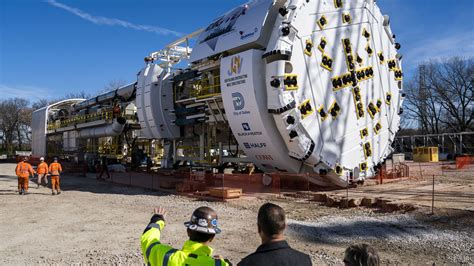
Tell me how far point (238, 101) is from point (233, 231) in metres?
5.45

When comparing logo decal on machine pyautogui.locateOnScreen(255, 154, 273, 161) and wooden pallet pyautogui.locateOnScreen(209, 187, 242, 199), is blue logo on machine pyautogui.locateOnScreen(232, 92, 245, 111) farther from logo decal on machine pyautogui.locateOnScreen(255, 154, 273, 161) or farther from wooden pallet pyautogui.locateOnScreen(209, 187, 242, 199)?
wooden pallet pyautogui.locateOnScreen(209, 187, 242, 199)

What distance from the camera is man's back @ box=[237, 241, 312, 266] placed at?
7.71ft

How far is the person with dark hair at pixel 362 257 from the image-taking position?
90.7 inches

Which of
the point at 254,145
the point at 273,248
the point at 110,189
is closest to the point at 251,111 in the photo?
the point at 254,145

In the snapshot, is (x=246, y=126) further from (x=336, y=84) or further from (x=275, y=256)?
(x=275, y=256)

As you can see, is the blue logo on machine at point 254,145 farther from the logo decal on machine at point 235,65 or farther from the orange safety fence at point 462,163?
the orange safety fence at point 462,163

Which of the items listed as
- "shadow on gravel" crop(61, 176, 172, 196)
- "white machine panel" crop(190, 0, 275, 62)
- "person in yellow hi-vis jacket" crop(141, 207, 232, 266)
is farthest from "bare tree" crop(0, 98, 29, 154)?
"person in yellow hi-vis jacket" crop(141, 207, 232, 266)

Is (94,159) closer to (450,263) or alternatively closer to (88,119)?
(88,119)

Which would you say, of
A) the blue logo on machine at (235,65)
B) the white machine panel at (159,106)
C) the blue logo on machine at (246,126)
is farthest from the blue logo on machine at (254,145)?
the white machine panel at (159,106)

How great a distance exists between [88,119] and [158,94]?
10.5 meters

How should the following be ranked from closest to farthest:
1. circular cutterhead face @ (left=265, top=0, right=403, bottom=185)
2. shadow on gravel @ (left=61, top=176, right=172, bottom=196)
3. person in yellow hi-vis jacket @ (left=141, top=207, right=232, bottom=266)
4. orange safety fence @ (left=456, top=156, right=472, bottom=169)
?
person in yellow hi-vis jacket @ (left=141, top=207, right=232, bottom=266), circular cutterhead face @ (left=265, top=0, right=403, bottom=185), shadow on gravel @ (left=61, top=176, right=172, bottom=196), orange safety fence @ (left=456, top=156, right=472, bottom=169)

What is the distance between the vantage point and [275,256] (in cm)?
236

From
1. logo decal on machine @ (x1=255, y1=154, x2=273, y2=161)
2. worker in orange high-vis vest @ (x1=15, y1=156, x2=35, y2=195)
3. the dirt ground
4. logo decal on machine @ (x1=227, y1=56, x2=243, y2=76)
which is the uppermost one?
logo decal on machine @ (x1=227, y1=56, x2=243, y2=76)

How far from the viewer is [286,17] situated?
498 inches
